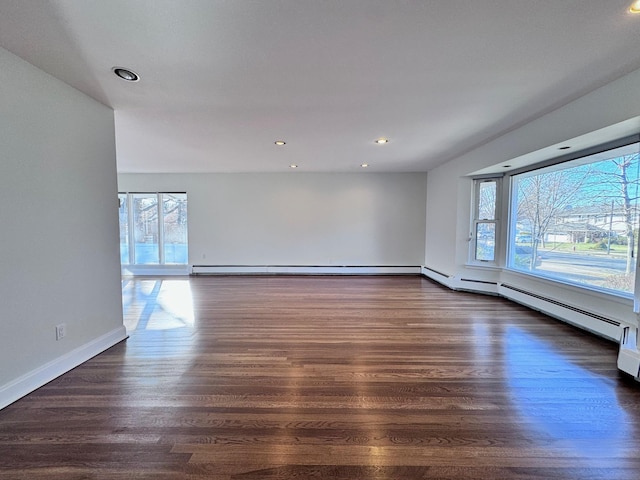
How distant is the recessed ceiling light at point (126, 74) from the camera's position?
A: 6.60 ft

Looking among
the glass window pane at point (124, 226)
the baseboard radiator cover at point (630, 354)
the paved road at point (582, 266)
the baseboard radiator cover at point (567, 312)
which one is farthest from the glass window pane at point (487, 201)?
the glass window pane at point (124, 226)

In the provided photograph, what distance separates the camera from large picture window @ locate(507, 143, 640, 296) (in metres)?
2.85

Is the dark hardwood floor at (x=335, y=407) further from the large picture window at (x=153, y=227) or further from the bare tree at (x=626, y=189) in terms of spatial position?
the large picture window at (x=153, y=227)

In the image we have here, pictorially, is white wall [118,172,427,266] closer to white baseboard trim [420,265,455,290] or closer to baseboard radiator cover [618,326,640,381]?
white baseboard trim [420,265,455,290]

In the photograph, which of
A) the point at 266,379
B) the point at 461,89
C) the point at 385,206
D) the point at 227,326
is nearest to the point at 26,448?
the point at 266,379

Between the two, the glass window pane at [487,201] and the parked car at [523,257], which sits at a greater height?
the glass window pane at [487,201]

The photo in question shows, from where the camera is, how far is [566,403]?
6.11 ft

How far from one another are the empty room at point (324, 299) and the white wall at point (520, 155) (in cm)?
3

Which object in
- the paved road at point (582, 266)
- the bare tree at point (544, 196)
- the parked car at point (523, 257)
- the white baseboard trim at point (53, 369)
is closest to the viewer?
the white baseboard trim at point (53, 369)

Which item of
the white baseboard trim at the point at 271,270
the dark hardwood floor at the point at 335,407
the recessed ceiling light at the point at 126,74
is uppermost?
the recessed ceiling light at the point at 126,74

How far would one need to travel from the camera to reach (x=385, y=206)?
252 inches

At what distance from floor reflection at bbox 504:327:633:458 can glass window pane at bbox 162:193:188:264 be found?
6615 mm

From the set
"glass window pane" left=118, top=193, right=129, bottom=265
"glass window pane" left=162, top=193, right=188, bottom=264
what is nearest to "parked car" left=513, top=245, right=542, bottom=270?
"glass window pane" left=162, top=193, right=188, bottom=264

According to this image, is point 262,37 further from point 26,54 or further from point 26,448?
point 26,448
